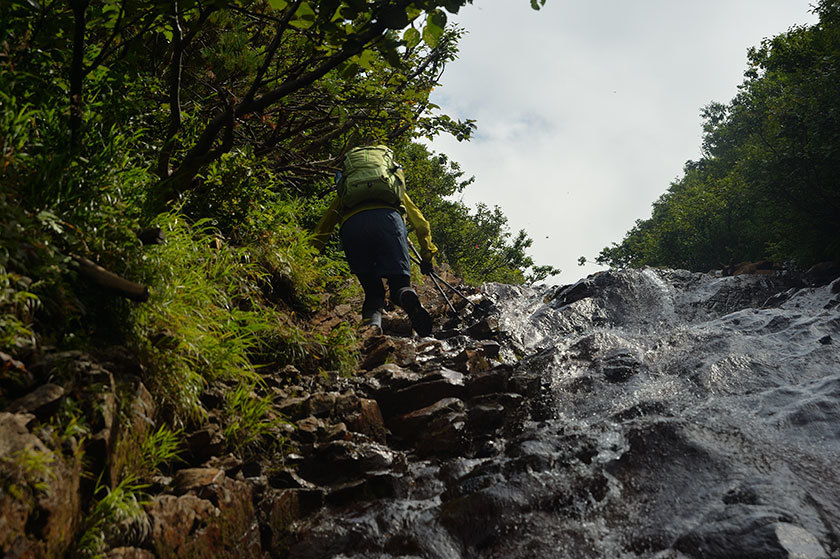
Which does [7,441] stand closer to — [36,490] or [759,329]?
[36,490]

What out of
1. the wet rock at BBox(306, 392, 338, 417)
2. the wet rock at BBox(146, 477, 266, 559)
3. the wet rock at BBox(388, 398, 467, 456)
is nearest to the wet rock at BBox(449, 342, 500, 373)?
the wet rock at BBox(388, 398, 467, 456)

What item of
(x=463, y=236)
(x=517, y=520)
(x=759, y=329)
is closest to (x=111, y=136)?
(x=517, y=520)

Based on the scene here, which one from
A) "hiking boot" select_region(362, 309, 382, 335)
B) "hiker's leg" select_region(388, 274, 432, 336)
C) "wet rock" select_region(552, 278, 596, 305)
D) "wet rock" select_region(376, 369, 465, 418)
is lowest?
"wet rock" select_region(376, 369, 465, 418)

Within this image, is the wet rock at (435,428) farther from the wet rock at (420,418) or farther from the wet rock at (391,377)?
the wet rock at (391,377)

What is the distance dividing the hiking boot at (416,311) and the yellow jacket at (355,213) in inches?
35.4

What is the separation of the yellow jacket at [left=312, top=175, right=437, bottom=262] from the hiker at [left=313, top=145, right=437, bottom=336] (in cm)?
2

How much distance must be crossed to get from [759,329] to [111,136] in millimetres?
8267

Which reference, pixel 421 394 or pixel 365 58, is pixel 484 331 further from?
pixel 365 58

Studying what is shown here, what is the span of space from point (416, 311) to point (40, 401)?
434 cm

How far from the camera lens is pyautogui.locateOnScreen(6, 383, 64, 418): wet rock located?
216 centimetres

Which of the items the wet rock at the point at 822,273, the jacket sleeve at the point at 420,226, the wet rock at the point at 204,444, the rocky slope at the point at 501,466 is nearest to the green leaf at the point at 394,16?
the rocky slope at the point at 501,466

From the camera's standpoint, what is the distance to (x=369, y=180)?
237 inches

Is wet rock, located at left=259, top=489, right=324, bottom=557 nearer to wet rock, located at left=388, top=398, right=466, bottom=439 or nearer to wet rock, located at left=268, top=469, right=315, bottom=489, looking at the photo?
wet rock, located at left=268, top=469, right=315, bottom=489

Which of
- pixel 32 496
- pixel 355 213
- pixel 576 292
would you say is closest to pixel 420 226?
pixel 355 213
